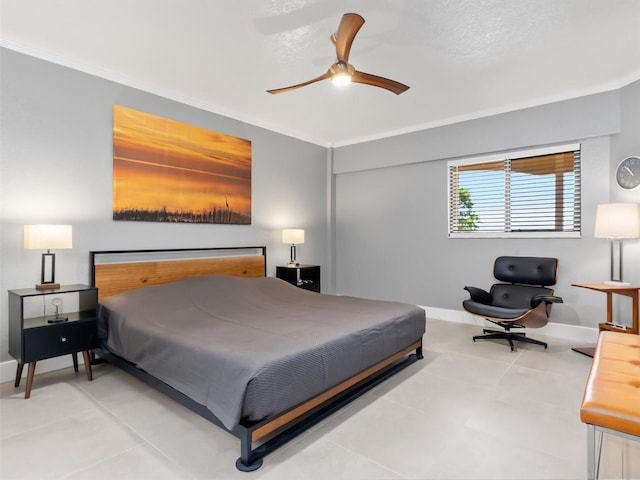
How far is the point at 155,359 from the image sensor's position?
240cm

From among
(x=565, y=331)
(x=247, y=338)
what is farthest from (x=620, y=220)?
(x=247, y=338)

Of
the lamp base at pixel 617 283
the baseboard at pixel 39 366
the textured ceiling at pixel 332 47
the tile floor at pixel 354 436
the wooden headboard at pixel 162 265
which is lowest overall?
the tile floor at pixel 354 436

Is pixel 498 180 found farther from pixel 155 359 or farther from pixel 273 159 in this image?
pixel 155 359

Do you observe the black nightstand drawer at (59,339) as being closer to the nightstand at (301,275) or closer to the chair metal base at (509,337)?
the nightstand at (301,275)

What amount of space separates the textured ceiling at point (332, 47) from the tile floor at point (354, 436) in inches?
107

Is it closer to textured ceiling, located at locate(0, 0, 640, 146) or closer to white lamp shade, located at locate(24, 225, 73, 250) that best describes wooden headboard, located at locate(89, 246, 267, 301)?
white lamp shade, located at locate(24, 225, 73, 250)

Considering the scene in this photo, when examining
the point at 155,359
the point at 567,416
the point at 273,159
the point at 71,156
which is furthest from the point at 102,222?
the point at 567,416

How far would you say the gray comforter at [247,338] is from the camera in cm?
189

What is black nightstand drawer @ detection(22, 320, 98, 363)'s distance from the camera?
2.60m

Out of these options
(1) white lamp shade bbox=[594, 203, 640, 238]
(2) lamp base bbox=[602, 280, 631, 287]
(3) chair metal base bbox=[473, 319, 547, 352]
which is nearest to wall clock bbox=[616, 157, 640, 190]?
(1) white lamp shade bbox=[594, 203, 640, 238]

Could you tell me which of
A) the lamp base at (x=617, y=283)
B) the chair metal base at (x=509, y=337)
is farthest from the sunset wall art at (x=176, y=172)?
the lamp base at (x=617, y=283)

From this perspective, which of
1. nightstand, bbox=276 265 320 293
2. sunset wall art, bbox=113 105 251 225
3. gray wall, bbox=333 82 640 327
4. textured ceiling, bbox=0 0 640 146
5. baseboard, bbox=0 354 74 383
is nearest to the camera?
textured ceiling, bbox=0 0 640 146

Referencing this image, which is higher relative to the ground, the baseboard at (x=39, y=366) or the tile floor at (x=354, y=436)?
the baseboard at (x=39, y=366)

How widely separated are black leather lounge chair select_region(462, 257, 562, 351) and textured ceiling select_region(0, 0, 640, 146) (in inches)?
74.4
